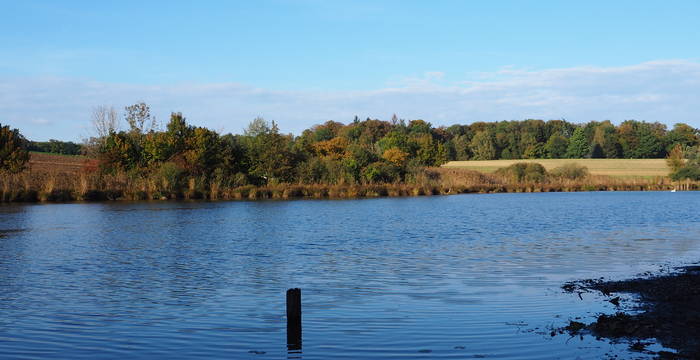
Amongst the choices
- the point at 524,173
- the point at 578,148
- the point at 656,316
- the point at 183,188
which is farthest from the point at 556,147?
the point at 656,316

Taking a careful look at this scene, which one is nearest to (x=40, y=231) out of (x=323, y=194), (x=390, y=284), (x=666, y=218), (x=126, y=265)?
(x=126, y=265)

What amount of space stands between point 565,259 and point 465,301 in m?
7.29

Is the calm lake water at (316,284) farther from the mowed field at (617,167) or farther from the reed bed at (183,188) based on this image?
the mowed field at (617,167)

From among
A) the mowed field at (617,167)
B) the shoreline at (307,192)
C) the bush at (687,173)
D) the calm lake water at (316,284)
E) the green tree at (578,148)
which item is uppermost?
the green tree at (578,148)

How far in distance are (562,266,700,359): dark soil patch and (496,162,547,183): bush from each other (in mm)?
70829

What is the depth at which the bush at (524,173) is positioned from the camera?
85.5 metres

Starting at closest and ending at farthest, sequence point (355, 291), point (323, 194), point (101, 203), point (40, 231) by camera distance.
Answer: point (355, 291) → point (40, 231) → point (101, 203) → point (323, 194)

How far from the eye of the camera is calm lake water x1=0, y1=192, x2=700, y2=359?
1005 cm

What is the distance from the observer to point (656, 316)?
1091 cm

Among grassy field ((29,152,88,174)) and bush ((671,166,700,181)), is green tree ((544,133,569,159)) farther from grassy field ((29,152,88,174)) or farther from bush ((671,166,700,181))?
grassy field ((29,152,88,174))

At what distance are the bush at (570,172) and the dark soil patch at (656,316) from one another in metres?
75.0

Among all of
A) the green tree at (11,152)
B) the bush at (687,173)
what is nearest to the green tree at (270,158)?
the green tree at (11,152)

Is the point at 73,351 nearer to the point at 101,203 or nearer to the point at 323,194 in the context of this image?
the point at 101,203

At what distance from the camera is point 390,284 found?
15.4 metres
